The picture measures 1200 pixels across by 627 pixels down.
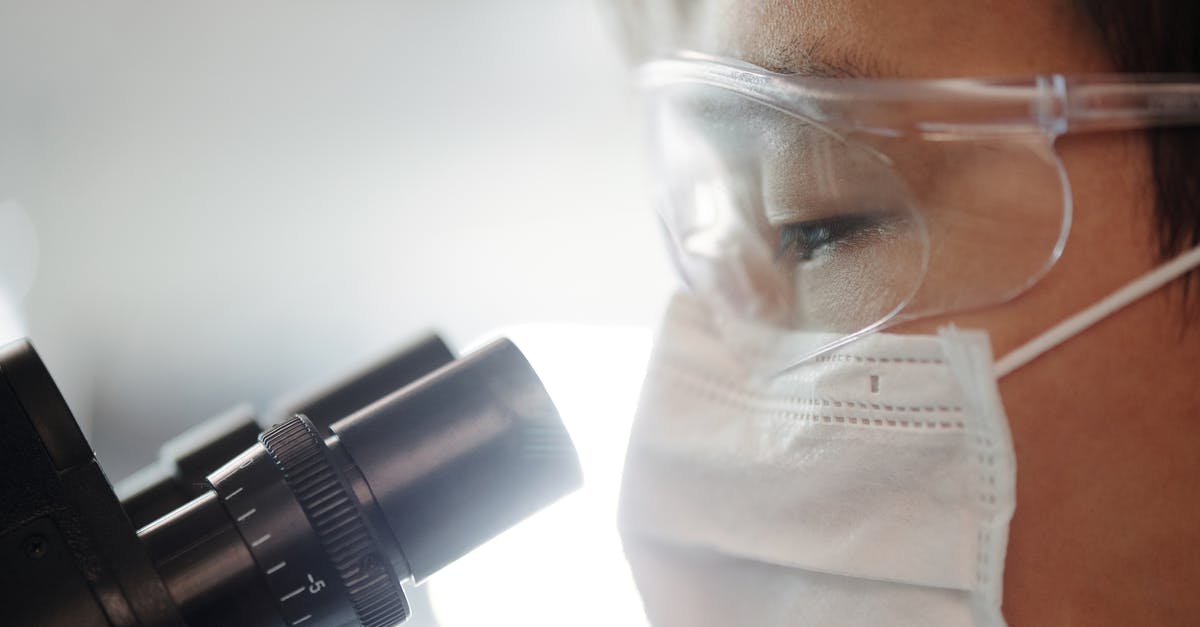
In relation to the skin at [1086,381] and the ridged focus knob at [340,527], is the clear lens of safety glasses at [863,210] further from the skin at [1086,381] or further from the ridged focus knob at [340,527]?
the ridged focus knob at [340,527]

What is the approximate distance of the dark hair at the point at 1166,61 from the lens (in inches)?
19.4

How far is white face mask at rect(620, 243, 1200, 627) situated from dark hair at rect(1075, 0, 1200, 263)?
2cm

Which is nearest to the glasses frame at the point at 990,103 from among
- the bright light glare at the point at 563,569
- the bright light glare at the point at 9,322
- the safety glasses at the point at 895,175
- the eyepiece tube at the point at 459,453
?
the safety glasses at the point at 895,175

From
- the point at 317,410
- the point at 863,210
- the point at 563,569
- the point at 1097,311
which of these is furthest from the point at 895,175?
the point at 563,569

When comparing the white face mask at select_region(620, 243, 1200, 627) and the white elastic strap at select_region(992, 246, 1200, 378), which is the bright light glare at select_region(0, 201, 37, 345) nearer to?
the white face mask at select_region(620, 243, 1200, 627)

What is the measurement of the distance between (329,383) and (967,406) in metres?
0.45

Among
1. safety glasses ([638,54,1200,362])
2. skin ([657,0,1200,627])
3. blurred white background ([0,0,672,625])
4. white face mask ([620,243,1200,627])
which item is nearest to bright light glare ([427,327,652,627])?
blurred white background ([0,0,672,625])

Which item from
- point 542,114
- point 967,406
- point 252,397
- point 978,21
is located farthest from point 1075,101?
point 252,397

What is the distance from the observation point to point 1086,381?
1.73 ft

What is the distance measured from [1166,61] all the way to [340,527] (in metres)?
0.51

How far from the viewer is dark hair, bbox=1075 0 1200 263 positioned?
49 centimetres

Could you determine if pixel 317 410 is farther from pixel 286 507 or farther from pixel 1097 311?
pixel 1097 311

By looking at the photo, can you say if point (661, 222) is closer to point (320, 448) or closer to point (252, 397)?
point (320, 448)

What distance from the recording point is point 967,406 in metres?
0.55
